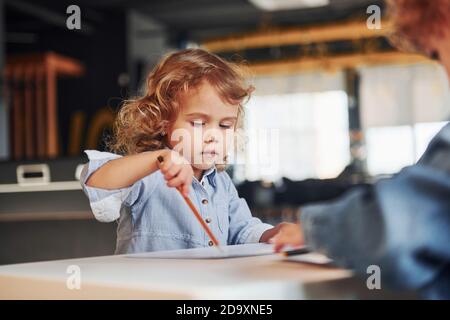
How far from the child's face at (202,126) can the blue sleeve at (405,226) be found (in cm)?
21

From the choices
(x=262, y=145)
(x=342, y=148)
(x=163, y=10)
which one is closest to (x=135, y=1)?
(x=163, y=10)

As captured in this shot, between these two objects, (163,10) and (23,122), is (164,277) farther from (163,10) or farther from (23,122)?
(163,10)

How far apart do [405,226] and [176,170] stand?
0.67 feet

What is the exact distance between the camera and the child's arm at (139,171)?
0.48m

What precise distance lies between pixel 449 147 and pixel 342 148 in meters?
4.09

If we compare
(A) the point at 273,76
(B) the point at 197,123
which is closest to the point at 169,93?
(B) the point at 197,123

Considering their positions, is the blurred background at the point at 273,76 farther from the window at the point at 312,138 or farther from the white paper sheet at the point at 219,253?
the white paper sheet at the point at 219,253

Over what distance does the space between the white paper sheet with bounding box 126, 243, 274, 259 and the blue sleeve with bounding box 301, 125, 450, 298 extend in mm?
128

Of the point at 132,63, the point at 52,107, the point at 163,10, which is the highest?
the point at 163,10

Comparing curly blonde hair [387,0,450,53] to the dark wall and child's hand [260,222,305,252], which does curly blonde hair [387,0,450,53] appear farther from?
the dark wall

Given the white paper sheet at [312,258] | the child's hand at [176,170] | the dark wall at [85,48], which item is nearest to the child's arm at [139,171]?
the child's hand at [176,170]

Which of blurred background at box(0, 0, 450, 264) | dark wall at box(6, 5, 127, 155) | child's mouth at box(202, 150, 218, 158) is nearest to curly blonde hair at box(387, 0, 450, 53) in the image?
child's mouth at box(202, 150, 218, 158)

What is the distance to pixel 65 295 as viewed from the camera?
0.39 metres

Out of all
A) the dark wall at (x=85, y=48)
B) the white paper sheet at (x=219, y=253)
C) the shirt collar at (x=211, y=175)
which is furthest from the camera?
the dark wall at (x=85, y=48)
